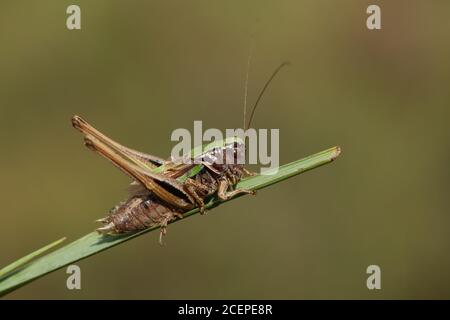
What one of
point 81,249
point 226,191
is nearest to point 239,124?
point 226,191

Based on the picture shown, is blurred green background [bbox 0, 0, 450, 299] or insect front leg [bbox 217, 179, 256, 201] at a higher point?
blurred green background [bbox 0, 0, 450, 299]

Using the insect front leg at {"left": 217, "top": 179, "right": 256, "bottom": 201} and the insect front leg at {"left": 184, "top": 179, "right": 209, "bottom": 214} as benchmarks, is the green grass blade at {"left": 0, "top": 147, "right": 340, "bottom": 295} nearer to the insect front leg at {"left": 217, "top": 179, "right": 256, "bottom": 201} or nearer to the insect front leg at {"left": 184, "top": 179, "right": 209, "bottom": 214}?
the insect front leg at {"left": 217, "top": 179, "right": 256, "bottom": 201}

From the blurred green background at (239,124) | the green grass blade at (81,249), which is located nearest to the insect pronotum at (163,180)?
the green grass blade at (81,249)

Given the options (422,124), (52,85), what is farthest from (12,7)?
(422,124)

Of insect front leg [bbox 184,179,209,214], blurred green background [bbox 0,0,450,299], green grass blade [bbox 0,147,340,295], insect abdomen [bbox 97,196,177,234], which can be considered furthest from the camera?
blurred green background [bbox 0,0,450,299]

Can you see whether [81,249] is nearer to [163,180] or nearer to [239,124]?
[163,180]

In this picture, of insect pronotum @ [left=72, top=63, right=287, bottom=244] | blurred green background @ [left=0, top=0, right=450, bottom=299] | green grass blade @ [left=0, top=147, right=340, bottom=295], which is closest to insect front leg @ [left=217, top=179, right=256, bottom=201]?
insect pronotum @ [left=72, top=63, right=287, bottom=244]

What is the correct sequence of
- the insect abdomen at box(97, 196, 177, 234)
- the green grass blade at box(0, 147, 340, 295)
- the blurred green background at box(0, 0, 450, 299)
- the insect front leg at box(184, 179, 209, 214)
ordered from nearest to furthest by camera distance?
the green grass blade at box(0, 147, 340, 295) < the insect abdomen at box(97, 196, 177, 234) < the insect front leg at box(184, 179, 209, 214) < the blurred green background at box(0, 0, 450, 299)
